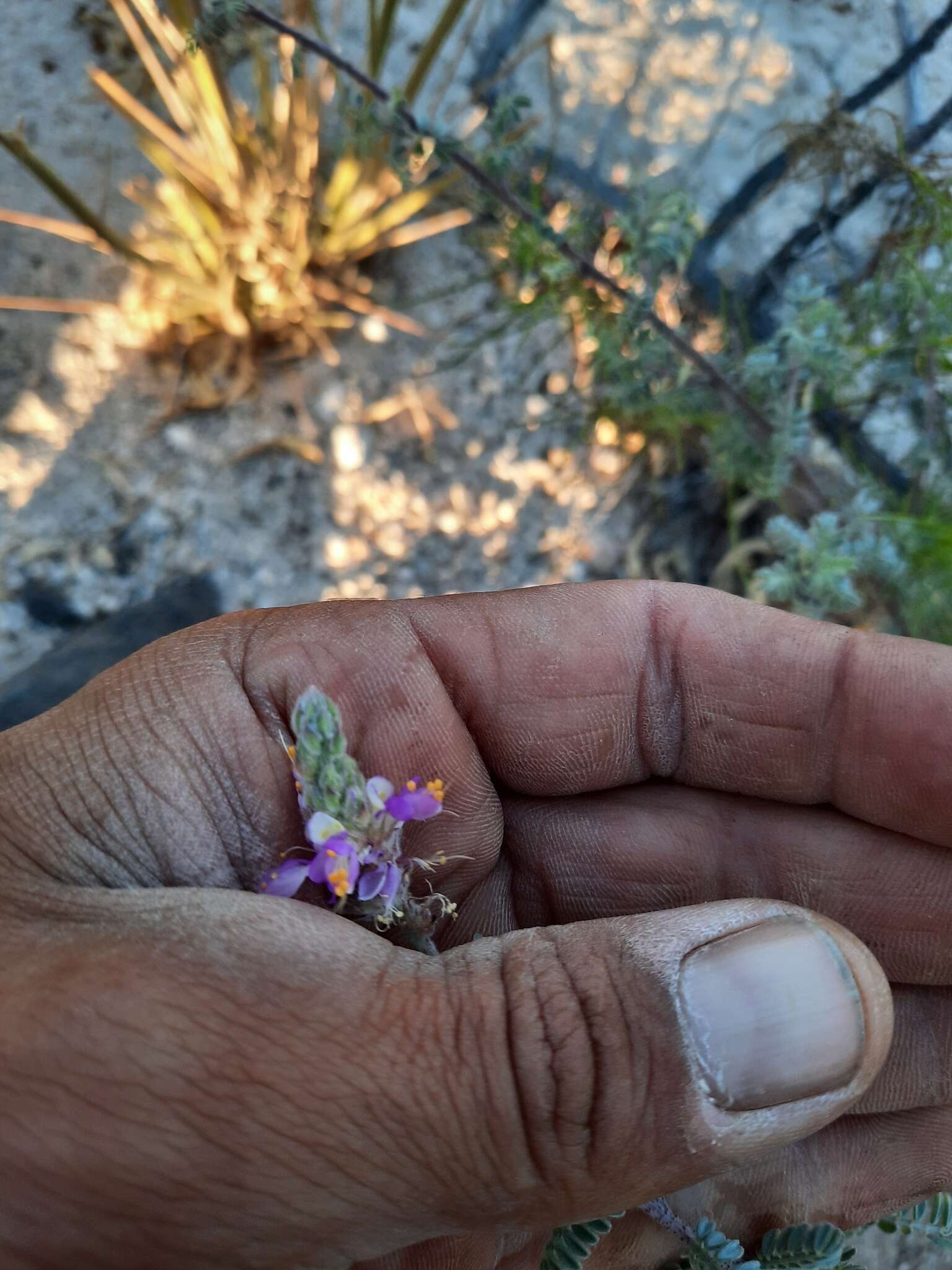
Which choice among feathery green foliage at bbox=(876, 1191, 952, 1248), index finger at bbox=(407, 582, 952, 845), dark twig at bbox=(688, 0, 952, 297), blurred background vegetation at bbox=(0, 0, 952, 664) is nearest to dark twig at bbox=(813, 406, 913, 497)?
blurred background vegetation at bbox=(0, 0, 952, 664)

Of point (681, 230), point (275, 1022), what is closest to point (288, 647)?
point (275, 1022)

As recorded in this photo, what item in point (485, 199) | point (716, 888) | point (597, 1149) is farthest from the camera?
point (485, 199)

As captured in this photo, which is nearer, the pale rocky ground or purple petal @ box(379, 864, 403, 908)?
purple petal @ box(379, 864, 403, 908)

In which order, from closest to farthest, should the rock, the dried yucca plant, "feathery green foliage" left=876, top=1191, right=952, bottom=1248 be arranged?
"feathery green foliage" left=876, top=1191, right=952, bottom=1248
the rock
the dried yucca plant

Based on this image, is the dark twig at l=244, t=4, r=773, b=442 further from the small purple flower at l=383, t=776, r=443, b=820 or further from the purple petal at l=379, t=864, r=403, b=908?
the purple petal at l=379, t=864, r=403, b=908

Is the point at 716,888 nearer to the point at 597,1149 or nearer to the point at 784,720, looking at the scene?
the point at 784,720

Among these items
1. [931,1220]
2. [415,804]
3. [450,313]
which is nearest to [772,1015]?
[415,804]
